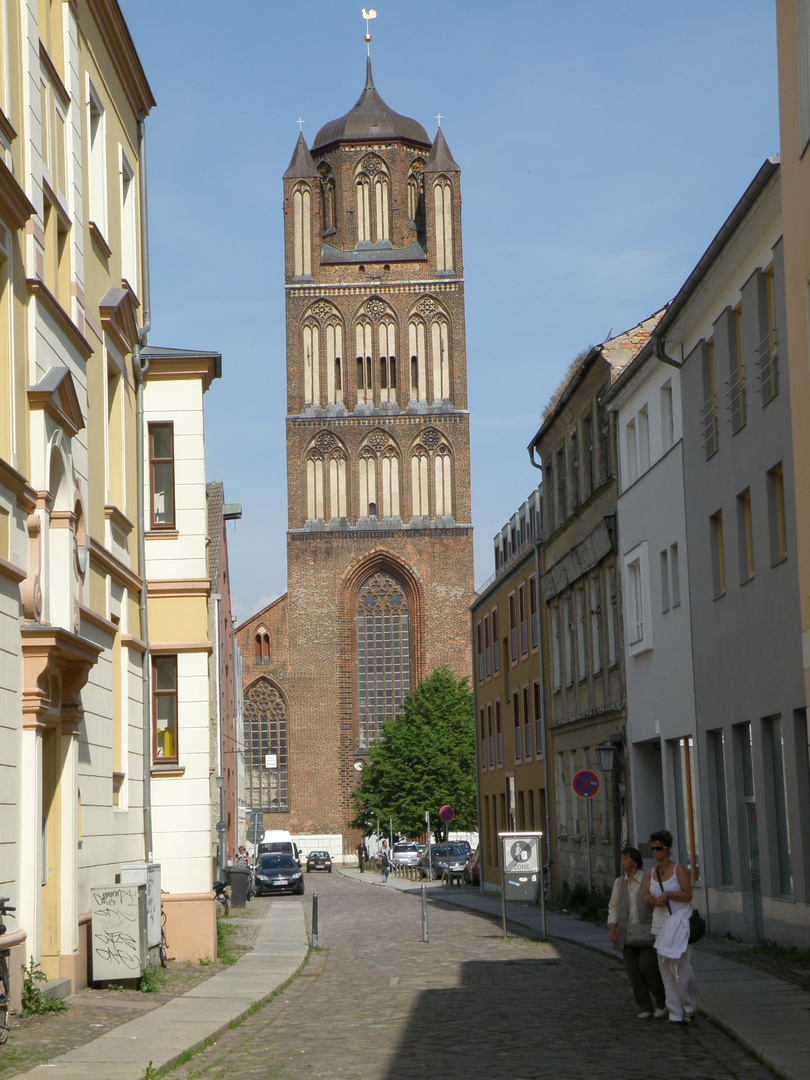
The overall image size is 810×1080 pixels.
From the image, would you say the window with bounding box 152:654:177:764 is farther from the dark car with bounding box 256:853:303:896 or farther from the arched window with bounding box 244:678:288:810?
the arched window with bounding box 244:678:288:810

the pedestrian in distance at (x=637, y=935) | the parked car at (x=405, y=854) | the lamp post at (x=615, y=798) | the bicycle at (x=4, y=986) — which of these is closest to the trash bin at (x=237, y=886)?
the lamp post at (x=615, y=798)

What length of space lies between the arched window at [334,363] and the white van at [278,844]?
22.0 meters

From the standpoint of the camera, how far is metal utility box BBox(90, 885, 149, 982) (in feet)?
49.4

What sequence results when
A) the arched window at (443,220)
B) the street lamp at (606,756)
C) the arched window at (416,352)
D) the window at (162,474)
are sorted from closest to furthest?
1. the window at (162,474)
2. the street lamp at (606,756)
3. the arched window at (416,352)
4. the arched window at (443,220)

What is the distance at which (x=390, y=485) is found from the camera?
7762 centimetres

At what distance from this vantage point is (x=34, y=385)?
1347cm

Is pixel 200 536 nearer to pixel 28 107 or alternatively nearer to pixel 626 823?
pixel 28 107

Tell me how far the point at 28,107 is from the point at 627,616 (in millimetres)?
16212

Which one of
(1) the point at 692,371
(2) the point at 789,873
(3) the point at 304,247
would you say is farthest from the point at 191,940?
(3) the point at 304,247

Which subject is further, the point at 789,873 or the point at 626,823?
the point at 626,823

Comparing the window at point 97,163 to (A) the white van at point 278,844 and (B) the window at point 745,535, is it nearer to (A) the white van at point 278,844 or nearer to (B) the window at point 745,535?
(B) the window at point 745,535

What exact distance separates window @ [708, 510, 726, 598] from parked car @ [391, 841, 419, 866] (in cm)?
4548

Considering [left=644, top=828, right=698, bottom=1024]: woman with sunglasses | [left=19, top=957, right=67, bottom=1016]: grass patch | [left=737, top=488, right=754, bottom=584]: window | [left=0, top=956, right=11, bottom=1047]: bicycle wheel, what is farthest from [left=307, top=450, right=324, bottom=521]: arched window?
[left=0, top=956, right=11, bottom=1047]: bicycle wheel

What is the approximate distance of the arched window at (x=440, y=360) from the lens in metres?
78.3
